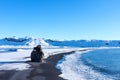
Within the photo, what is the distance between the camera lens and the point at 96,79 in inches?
995

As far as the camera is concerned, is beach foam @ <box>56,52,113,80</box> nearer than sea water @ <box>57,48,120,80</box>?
Yes

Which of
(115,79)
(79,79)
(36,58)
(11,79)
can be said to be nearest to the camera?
(11,79)

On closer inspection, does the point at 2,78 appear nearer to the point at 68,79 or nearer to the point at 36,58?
the point at 68,79

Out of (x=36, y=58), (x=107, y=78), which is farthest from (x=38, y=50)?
(x=107, y=78)

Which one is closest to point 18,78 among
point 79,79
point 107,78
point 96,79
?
point 79,79

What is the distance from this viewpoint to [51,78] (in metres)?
24.1

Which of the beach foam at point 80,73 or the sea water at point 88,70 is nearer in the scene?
the beach foam at point 80,73

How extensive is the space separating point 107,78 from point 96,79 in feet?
6.51

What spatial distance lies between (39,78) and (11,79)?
2.44 m

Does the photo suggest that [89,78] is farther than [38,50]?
No

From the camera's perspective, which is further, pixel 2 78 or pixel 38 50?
pixel 38 50

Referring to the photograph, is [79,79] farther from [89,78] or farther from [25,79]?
[25,79]

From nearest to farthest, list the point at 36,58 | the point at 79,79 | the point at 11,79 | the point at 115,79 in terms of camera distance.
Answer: the point at 11,79, the point at 79,79, the point at 115,79, the point at 36,58

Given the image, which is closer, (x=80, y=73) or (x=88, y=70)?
(x=80, y=73)
